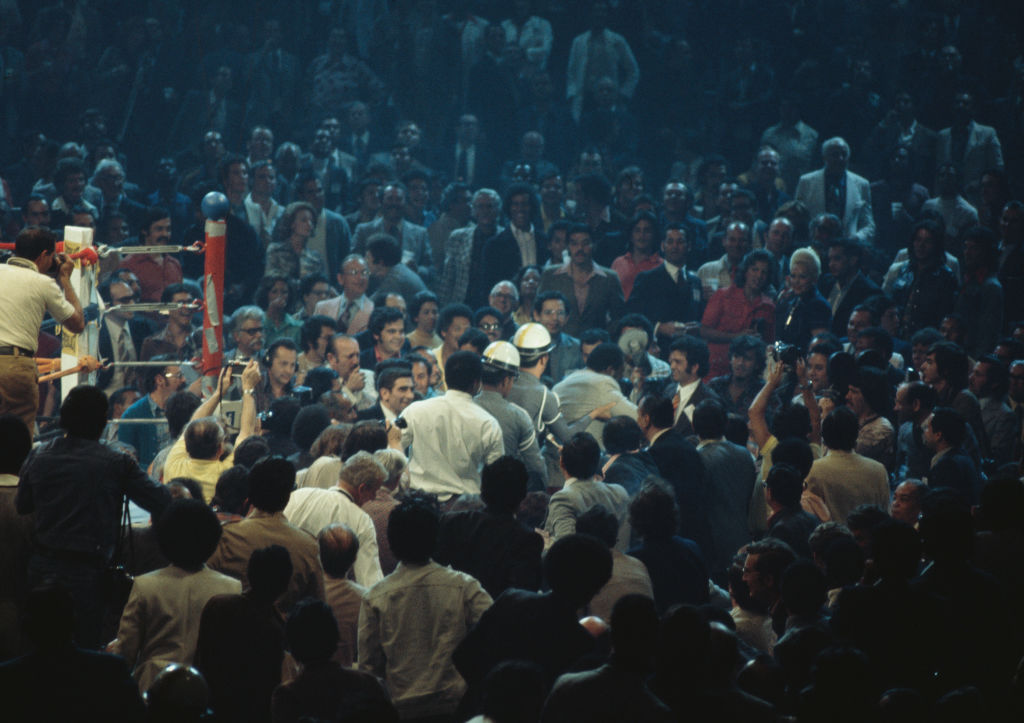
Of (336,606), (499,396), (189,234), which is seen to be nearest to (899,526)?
(336,606)

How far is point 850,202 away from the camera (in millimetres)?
13125

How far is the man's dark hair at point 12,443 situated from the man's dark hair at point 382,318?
4683 millimetres

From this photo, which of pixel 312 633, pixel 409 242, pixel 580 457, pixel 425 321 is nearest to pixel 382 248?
pixel 409 242

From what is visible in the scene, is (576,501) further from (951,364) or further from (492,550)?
(951,364)

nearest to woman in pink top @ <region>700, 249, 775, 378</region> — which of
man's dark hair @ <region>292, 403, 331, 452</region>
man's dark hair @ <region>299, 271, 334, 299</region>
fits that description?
man's dark hair @ <region>299, 271, 334, 299</region>

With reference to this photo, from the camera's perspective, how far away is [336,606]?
540 cm

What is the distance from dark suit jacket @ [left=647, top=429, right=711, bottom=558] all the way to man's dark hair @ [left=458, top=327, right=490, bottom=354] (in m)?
2.56

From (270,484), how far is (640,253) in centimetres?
763

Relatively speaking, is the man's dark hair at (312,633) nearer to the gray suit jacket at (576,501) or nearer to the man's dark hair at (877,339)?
the gray suit jacket at (576,501)

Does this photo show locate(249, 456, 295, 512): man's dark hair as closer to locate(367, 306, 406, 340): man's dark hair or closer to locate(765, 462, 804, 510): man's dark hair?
locate(765, 462, 804, 510): man's dark hair

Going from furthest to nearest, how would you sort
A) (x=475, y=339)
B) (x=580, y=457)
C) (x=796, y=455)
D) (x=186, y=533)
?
(x=475, y=339) → (x=796, y=455) → (x=580, y=457) → (x=186, y=533)

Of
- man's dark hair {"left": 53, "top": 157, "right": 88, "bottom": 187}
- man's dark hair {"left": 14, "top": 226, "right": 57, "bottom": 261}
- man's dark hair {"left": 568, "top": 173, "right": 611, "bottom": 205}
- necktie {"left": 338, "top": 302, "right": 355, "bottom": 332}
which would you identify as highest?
man's dark hair {"left": 14, "top": 226, "right": 57, "bottom": 261}

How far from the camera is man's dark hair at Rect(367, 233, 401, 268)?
11859 millimetres

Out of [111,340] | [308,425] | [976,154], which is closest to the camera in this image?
[308,425]
